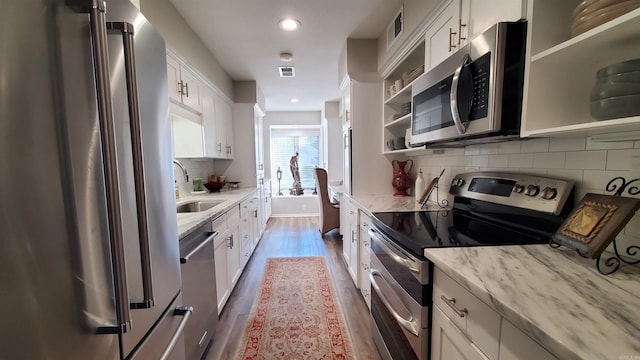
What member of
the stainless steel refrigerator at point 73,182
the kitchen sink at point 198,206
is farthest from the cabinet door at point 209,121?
the stainless steel refrigerator at point 73,182

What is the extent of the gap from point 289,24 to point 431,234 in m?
2.12

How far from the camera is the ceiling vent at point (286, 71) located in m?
3.31

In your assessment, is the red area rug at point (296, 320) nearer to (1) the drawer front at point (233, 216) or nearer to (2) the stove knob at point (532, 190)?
(1) the drawer front at point (233, 216)

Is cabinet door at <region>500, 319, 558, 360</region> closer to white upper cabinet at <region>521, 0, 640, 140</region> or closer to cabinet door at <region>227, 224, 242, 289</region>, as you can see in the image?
white upper cabinet at <region>521, 0, 640, 140</region>

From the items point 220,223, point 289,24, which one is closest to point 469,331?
point 220,223

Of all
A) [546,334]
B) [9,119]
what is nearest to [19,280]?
[9,119]

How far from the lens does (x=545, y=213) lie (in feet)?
3.47

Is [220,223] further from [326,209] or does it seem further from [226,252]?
[326,209]

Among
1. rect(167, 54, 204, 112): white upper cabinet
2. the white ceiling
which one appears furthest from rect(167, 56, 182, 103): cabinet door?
the white ceiling

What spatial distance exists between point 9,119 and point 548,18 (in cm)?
153

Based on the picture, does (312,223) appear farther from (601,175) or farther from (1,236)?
(1,236)

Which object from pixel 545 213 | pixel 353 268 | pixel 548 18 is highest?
pixel 548 18

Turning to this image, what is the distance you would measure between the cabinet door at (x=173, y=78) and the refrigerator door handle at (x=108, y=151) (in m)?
1.47

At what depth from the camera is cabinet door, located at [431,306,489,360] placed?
2.50 ft
